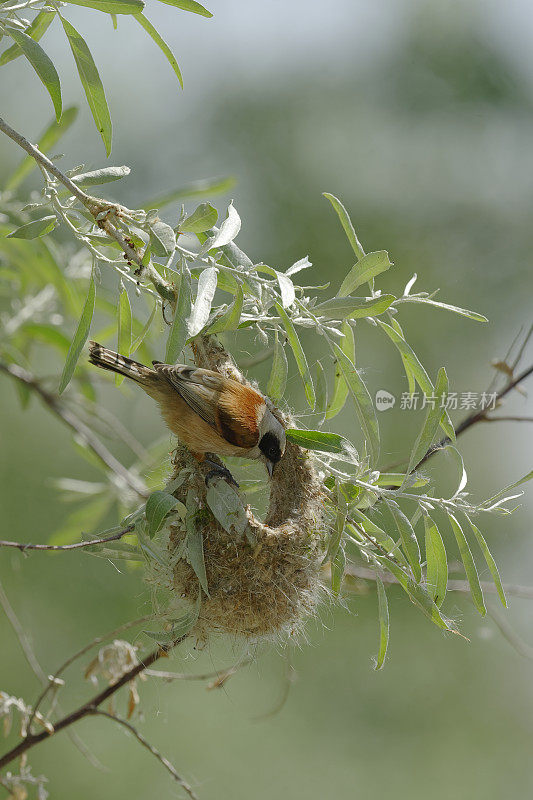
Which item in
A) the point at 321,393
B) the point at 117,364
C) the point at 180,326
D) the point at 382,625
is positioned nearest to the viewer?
the point at 180,326

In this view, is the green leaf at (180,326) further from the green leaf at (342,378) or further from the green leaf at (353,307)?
the green leaf at (342,378)

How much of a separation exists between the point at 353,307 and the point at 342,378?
32 cm

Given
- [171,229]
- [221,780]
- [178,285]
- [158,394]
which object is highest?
[171,229]

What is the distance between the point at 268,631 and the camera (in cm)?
232

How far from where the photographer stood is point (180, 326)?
5.88ft

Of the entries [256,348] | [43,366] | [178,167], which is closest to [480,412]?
[256,348]

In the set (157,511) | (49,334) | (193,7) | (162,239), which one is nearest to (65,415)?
(49,334)

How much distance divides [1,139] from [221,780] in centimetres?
774

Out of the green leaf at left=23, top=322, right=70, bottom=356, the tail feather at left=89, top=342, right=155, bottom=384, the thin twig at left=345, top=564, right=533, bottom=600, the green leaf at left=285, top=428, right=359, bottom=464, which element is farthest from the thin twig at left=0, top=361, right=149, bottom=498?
the green leaf at left=285, top=428, right=359, bottom=464

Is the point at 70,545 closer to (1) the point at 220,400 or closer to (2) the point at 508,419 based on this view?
(1) the point at 220,400

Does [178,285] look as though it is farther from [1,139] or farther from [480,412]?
[1,139]

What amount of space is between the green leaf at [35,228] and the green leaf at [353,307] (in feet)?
2.47

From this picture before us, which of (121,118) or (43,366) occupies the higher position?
(121,118)

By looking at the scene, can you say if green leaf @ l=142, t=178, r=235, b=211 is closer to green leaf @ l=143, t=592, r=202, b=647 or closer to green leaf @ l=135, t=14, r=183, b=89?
green leaf @ l=135, t=14, r=183, b=89
